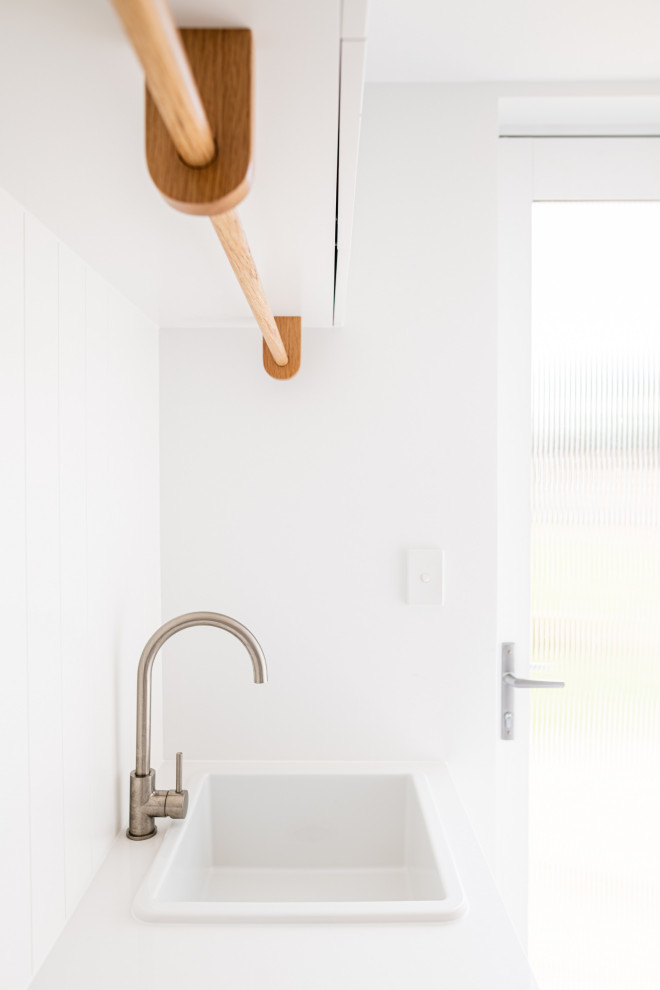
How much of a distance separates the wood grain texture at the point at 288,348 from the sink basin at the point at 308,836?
2.45 ft

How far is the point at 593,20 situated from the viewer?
128 centimetres

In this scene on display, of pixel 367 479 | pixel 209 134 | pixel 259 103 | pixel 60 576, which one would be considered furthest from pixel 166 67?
pixel 367 479

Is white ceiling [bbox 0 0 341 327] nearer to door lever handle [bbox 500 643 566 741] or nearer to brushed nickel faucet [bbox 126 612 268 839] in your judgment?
brushed nickel faucet [bbox 126 612 268 839]

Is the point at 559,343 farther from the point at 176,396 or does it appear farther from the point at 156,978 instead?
the point at 156,978

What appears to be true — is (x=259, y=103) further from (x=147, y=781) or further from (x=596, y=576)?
(x=596, y=576)

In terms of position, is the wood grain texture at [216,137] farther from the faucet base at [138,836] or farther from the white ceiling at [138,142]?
the faucet base at [138,836]

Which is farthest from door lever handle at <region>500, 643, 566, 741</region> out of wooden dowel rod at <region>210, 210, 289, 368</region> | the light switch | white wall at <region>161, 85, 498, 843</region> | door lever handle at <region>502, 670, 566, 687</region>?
wooden dowel rod at <region>210, 210, 289, 368</region>

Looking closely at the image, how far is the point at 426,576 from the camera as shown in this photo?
1.48 meters

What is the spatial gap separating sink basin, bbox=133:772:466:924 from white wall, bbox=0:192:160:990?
0.80 feet

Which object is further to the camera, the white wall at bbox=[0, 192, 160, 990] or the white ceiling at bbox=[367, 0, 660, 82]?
the white ceiling at bbox=[367, 0, 660, 82]

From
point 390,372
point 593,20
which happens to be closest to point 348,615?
point 390,372

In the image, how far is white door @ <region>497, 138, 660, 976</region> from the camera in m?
1.58

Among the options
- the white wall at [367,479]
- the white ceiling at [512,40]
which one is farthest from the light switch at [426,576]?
the white ceiling at [512,40]

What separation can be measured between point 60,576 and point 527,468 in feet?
3.29
